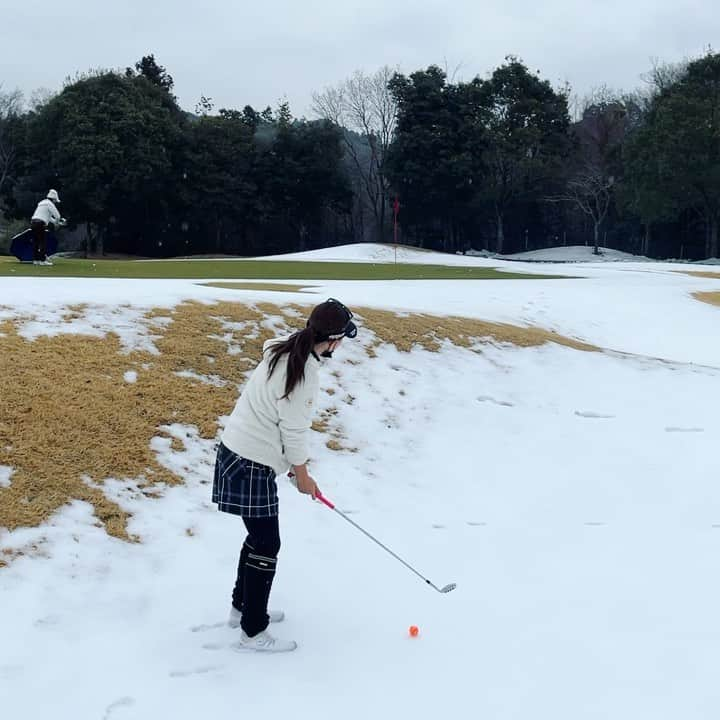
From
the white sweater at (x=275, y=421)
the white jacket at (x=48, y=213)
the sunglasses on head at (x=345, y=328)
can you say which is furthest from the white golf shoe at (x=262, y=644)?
the white jacket at (x=48, y=213)

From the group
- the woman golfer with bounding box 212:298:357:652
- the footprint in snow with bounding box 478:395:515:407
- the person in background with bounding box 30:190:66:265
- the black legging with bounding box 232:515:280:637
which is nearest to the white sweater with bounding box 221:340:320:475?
the woman golfer with bounding box 212:298:357:652

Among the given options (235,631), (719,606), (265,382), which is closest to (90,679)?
(235,631)

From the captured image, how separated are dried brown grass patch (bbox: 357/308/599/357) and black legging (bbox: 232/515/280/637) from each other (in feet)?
15.5

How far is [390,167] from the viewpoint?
1638 inches

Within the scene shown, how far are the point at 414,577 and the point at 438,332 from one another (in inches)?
206

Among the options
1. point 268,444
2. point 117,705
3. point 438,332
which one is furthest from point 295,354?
point 438,332

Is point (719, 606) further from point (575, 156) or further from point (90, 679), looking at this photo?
point (575, 156)

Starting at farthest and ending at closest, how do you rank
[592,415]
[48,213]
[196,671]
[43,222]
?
[43,222]
[48,213]
[592,415]
[196,671]

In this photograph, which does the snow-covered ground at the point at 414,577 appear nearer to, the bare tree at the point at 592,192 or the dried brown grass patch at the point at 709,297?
the dried brown grass patch at the point at 709,297

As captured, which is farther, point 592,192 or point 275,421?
point 592,192

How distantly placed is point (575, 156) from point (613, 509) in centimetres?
4034

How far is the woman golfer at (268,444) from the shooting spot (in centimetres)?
335

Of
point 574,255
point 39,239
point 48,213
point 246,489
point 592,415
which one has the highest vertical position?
point 574,255

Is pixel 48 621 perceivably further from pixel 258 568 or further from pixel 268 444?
pixel 268 444
